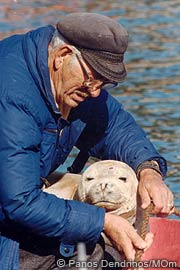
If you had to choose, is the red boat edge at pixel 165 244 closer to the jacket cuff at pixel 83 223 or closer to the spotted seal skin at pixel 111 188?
the spotted seal skin at pixel 111 188

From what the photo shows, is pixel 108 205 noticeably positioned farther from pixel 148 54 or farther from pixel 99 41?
pixel 148 54

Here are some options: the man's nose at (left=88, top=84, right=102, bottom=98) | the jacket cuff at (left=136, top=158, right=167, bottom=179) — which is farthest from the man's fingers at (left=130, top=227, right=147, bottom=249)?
the jacket cuff at (left=136, top=158, right=167, bottom=179)

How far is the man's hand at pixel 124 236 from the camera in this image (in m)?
4.82

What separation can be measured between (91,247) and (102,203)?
0.28 meters

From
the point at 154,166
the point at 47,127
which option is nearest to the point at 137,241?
the point at 47,127

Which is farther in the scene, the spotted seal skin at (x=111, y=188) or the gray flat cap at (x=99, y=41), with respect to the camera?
the spotted seal skin at (x=111, y=188)

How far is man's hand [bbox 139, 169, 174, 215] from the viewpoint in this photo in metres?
5.26

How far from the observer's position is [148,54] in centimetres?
1333

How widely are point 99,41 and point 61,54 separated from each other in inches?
7.8

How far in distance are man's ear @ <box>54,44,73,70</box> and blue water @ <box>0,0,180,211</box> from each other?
3.19 meters

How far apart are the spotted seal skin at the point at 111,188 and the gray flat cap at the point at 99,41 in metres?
0.72

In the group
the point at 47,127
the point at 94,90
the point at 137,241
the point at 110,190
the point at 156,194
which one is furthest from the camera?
the point at 110,190

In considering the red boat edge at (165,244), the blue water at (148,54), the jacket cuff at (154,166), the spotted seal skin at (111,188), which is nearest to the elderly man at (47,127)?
the spotted seal skin at (111,188)

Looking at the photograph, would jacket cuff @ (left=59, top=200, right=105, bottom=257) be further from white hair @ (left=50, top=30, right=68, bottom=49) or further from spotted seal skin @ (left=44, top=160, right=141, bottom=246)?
white hair @ (left=50, top=30, right=68, bottom=49)
